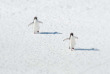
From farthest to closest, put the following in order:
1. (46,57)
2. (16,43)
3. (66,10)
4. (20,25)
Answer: (66,10)
(20,25)
(16,43)
(46,57)

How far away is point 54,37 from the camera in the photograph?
1339 centimetres

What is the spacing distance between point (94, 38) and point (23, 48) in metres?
3.61

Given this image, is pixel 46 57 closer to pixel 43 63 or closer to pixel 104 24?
pixel 43 63

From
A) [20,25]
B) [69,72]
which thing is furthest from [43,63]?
[20,25]

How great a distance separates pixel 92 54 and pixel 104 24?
2.82 m

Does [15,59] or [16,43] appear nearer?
[15,59]

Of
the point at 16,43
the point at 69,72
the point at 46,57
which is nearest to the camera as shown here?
the point at 69,72

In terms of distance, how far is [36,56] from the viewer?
12211 mm

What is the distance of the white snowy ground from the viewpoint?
1171cm

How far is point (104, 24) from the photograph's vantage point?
14.5m

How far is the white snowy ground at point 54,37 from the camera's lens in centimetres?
1171

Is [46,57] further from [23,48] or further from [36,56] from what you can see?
[23,48]

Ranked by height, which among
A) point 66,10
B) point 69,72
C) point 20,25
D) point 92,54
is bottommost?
point 69,72

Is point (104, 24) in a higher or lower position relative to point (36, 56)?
higher
